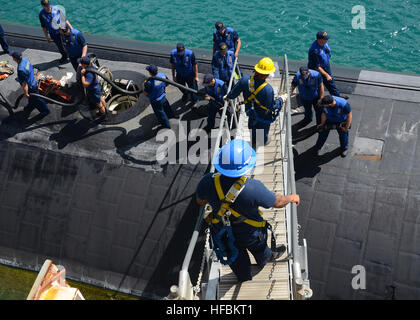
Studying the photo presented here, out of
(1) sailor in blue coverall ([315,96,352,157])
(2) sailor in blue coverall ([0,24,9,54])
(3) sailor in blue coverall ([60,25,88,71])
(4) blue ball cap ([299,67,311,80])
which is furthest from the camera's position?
(2) sailor in blue coverall ([0,24,9,54])

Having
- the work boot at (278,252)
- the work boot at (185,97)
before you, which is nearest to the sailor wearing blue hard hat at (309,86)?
the work boot at (185,97)

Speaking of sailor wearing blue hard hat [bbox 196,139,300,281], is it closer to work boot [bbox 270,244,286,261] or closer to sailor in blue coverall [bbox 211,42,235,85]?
work boot [bbox 270,244,286,261]

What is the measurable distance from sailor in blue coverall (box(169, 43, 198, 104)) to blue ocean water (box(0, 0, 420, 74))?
277 inches

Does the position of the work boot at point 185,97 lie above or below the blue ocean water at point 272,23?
below

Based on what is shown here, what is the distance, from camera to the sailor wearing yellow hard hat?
6.91 m

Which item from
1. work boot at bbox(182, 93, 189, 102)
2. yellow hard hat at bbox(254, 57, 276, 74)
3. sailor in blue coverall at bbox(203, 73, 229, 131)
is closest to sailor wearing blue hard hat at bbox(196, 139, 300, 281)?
yellow hard hat at bbox(254, 57, 276, 74)

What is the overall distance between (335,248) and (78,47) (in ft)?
30.6

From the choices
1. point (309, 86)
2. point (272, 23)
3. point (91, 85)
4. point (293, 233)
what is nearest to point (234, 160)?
point (293, 233)

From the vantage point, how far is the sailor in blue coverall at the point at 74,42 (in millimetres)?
11648

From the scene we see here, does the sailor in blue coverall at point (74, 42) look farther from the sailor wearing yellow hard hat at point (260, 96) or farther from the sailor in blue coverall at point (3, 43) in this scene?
the sailor wearing yellow hard hat at point (260, 96)

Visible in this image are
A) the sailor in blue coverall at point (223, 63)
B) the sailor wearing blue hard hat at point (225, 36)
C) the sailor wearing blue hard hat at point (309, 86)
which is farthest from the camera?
the sailor wearing blue hard hat at point (225, 36)

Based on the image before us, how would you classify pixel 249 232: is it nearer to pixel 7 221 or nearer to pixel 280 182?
pixel 280 182

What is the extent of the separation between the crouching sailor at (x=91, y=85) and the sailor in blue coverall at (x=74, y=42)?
66.2 inches

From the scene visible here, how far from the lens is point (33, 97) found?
10.7 m
